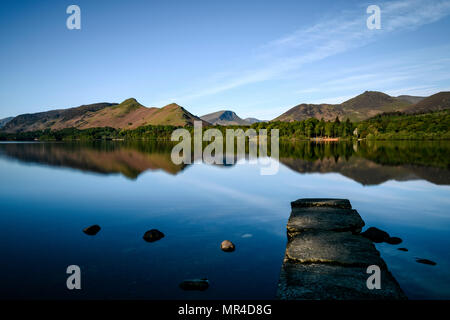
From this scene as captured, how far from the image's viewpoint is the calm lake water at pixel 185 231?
14227 mm

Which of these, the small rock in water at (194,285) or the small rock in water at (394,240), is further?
the small rock in water at (394,240)

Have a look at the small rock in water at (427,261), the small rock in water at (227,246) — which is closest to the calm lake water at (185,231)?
the small rock in water at (427,261)

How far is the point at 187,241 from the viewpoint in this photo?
20.5m

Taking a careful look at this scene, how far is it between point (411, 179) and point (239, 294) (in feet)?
153

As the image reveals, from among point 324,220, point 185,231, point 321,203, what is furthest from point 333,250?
point 185,231

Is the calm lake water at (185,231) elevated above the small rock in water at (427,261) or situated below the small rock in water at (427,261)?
above

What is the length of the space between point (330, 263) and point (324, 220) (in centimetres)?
726

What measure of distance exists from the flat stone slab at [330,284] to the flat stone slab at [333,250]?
0.59 metres

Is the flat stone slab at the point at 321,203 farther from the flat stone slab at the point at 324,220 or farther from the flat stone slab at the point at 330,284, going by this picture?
the flat stone slab at the point at 330,284

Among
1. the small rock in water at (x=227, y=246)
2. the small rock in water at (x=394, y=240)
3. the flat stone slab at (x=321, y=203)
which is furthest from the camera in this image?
the flat stone slab at (x=321, y=203)

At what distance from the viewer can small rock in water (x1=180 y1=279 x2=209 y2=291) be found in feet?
44.4

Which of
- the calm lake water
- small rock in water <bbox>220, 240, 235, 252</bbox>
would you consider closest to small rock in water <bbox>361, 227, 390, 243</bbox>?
the calm lake water

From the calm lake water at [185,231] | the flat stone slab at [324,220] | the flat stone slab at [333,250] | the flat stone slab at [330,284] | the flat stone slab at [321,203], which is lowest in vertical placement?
the calm lake water at [185,231]
